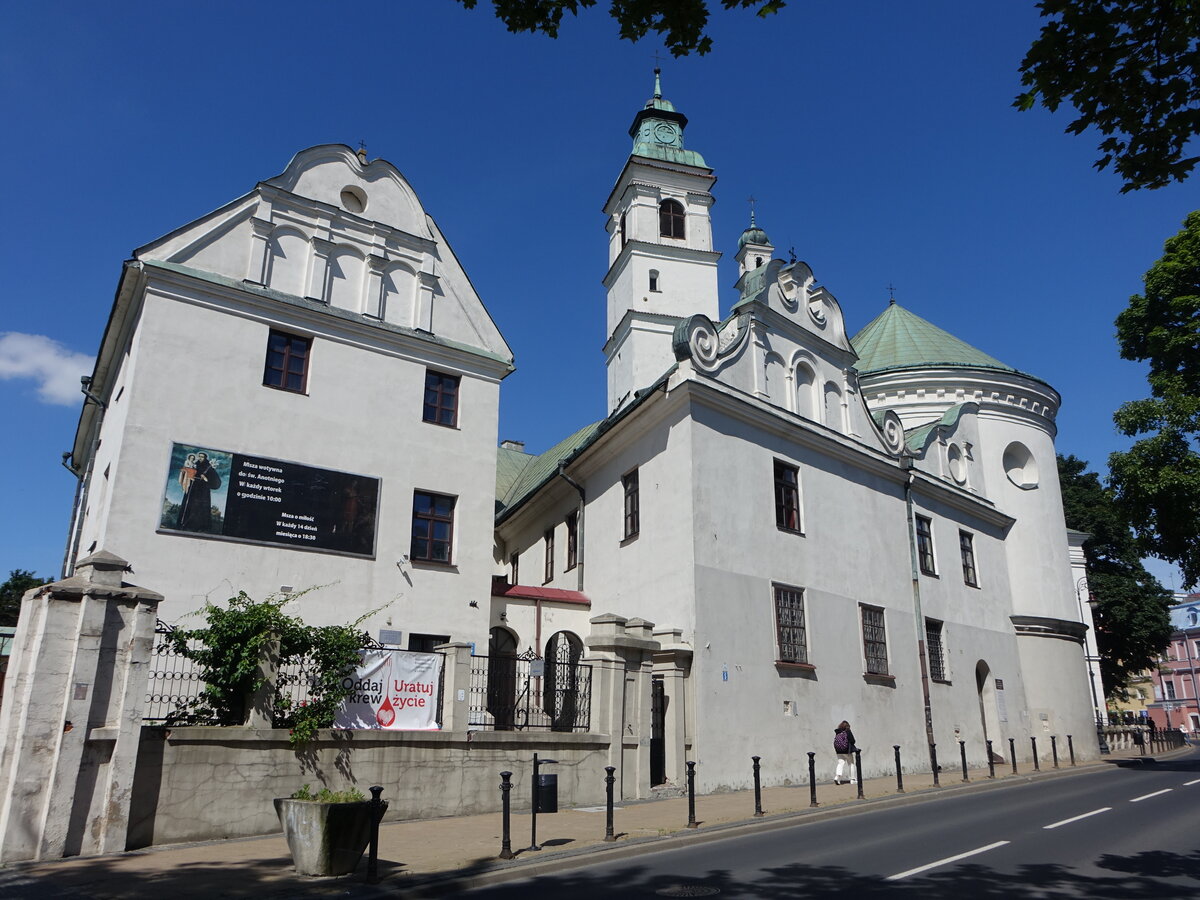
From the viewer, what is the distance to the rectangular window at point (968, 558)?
27445mm

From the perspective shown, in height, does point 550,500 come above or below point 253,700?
above

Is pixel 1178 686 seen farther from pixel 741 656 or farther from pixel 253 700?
pixel 253 700

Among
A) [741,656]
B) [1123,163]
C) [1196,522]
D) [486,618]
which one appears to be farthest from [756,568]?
[1123,163]

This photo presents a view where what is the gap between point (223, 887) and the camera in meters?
8.44

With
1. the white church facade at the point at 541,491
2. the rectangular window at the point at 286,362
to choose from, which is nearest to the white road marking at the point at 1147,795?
the white church facade at the point at 541,491

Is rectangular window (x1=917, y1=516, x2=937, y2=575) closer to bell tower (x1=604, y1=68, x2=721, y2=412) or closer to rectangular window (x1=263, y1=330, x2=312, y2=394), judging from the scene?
bell tower (x1=604, y1=68, x2=721, y2=412)

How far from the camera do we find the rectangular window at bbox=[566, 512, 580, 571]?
2469 cm

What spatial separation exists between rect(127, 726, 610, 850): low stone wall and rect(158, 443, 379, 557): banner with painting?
19.8 feet

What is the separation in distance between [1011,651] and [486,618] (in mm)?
18890

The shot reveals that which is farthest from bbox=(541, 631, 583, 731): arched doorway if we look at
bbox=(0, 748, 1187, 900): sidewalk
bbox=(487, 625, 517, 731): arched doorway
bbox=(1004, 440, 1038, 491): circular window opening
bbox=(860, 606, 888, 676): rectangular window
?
bbox=(1004, 440, 1038, 491): circular window opening

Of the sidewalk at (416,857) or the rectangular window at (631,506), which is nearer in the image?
the sidewalk at (416,857)

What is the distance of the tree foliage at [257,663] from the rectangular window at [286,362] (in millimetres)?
7190

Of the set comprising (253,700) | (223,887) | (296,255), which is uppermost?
(296,255)

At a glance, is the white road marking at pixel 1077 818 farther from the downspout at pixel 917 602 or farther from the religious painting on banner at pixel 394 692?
the religious painting on banner at pixel 394 692
